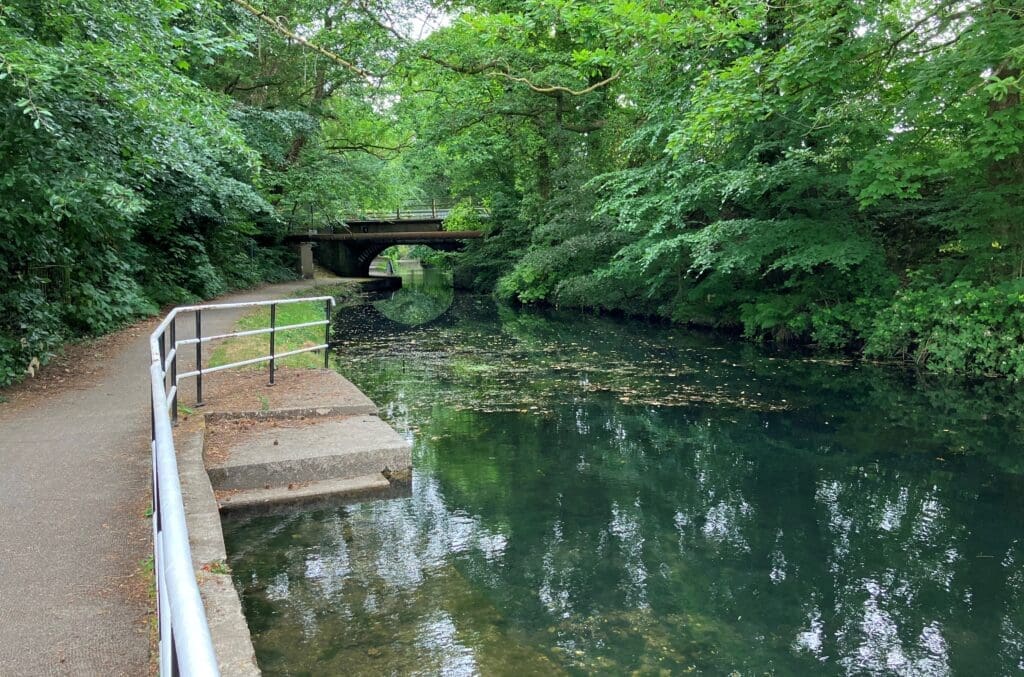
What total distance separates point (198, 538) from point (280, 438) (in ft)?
8.37

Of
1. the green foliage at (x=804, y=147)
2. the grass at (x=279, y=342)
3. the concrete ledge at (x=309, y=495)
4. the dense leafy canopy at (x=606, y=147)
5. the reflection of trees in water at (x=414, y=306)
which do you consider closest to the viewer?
the concrete ledge at (x=309, y=495)

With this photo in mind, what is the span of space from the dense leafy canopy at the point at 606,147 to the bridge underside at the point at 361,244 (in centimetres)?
1290

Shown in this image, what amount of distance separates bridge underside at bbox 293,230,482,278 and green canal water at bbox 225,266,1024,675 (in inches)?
1099

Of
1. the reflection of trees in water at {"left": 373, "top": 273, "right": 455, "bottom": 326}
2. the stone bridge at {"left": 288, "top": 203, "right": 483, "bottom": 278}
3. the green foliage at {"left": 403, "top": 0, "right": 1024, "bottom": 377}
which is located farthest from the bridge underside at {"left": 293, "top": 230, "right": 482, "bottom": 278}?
the green foliage at {"left": 403, "top": 0, "right": 1024, "bottom": 377}

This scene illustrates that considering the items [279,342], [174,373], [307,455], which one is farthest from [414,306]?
[307,455]

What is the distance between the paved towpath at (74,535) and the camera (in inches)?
116

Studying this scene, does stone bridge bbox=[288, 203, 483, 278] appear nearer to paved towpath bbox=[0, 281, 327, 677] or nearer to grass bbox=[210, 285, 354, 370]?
grass bbox=[210, 285, 354, 370]

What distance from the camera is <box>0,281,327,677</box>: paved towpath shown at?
2.94 metres

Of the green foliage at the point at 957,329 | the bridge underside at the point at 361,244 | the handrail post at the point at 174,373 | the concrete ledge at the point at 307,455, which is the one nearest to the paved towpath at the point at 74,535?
the handrail post at the point at 174,373

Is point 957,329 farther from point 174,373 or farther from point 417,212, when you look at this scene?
point 417,212

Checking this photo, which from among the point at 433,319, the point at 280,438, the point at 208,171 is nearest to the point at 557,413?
the point at 280,438

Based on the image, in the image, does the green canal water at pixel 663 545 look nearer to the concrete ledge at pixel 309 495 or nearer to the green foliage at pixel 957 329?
the concrete ledge at pixel 309 495

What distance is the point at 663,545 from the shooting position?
5.86 meters

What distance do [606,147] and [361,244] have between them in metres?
24.9
